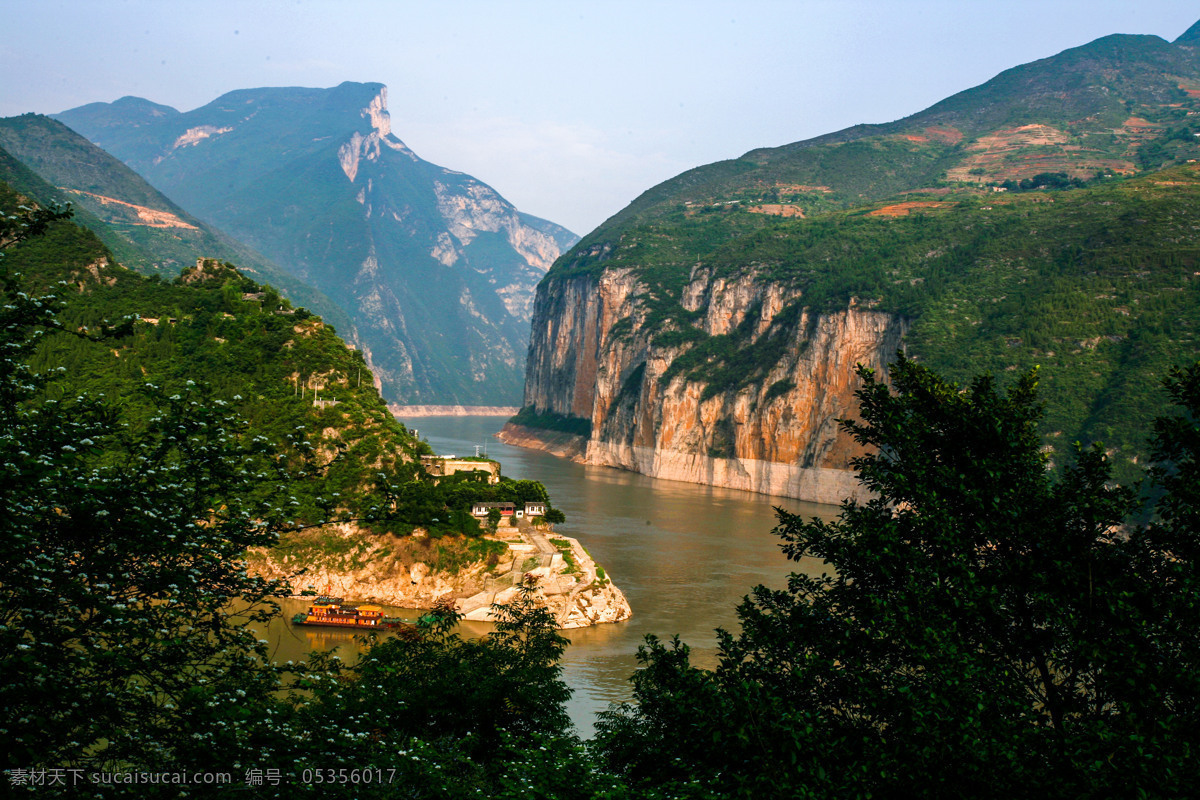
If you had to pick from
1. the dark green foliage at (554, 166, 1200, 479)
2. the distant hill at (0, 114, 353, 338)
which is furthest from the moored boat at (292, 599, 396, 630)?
the distant hill at (0, 114, 353, 338)

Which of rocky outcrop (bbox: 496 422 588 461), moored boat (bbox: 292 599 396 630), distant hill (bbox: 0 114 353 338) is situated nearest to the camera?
moored boat (bbox: 292 599 396 630)

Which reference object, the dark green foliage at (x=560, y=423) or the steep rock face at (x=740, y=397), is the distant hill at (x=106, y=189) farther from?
the steep rock face at (x=740, y=397)

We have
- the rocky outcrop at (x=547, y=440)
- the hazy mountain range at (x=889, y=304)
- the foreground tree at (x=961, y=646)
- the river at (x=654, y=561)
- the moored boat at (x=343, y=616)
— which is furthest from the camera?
the rocky outcrop at (x=547, y=440)

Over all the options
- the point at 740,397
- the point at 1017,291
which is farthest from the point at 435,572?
the point at 740,397

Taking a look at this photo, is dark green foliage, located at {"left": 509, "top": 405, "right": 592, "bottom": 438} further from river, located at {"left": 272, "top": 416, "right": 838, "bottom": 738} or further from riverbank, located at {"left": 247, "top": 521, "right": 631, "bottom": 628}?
riverbank, located at {"left": 247, "top": 521, "right": 631, "bottom": 628}

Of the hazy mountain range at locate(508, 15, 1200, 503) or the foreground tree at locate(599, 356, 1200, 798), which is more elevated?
the hazy mountain range at locate(508, 15, 1200, 503)

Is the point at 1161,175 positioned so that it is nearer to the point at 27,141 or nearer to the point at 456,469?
the point at 456,469

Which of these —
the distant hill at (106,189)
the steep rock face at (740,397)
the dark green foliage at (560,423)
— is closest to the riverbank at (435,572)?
the steep rock face at (740,397)
